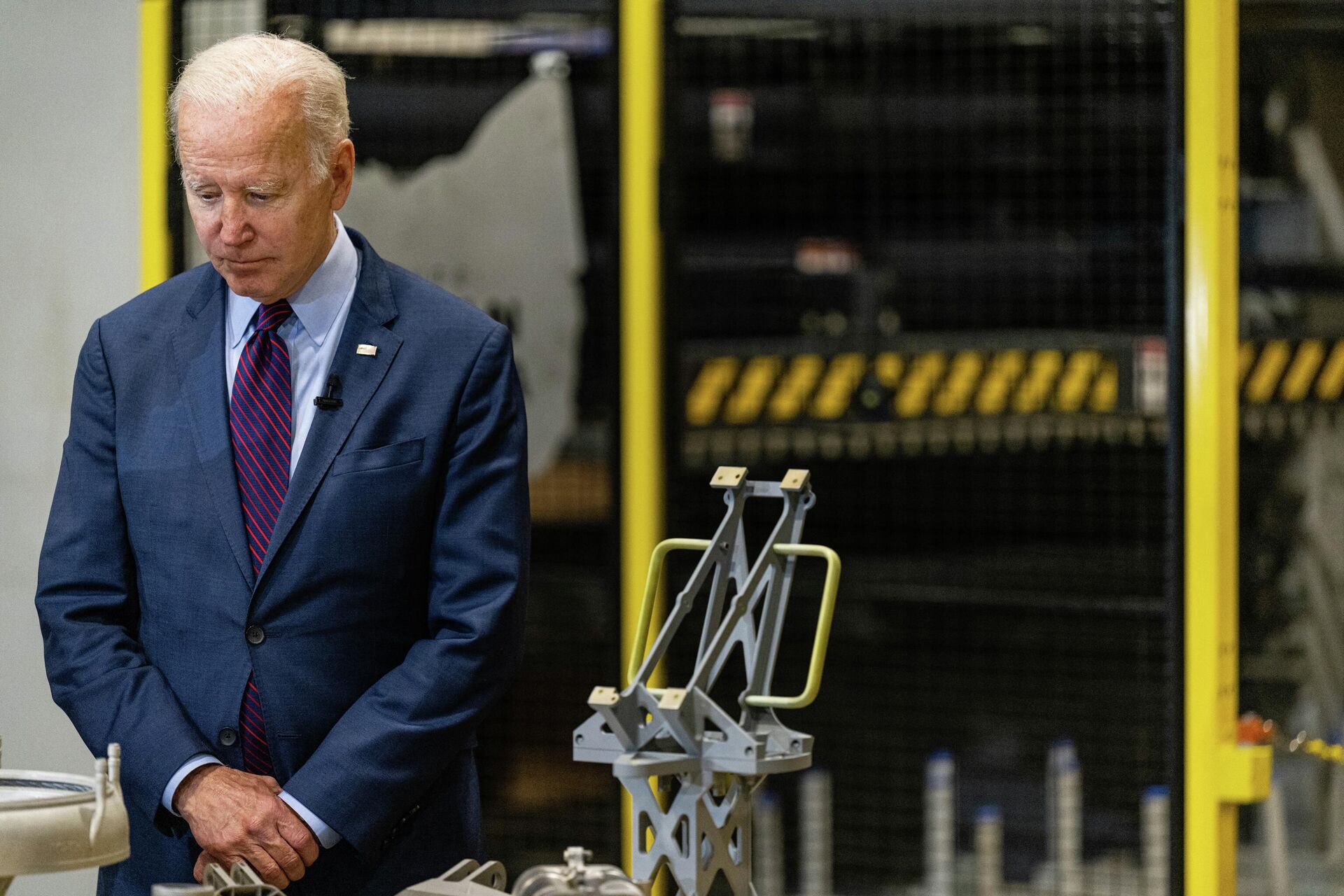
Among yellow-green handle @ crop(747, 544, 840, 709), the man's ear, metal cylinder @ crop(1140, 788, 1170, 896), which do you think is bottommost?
metal cylinder @ crop(1140, 788, 1170, 896)

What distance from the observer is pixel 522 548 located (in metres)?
1.89

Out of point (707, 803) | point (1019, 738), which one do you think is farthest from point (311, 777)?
point (1019, 738)

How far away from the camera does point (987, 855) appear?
3734 millimetres

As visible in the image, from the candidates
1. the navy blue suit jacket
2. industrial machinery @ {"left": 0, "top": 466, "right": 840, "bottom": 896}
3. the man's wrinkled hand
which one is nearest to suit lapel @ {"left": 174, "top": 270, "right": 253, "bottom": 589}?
the navy blue suit jacket

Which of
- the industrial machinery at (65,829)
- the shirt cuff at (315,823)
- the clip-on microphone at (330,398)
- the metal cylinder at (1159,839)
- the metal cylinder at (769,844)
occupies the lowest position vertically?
the metal cylinder at (769,844)

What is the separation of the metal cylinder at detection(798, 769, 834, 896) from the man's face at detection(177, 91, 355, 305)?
8.01 feet

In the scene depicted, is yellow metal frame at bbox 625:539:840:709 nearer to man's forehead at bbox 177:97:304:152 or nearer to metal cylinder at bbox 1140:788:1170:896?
man's forehead at bbox 177:97:304:152

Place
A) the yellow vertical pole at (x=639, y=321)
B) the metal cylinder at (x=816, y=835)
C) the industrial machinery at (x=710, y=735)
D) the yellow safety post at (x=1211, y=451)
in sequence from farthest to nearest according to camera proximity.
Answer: the metal cylinder at (x=816, y=835), the yellow vertical pole at (x=639, y=321), the yellow safety post at (x=1211, y=451), the industrial machinery at (x=710, y=735)

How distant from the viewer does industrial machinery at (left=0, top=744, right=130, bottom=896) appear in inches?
54.1

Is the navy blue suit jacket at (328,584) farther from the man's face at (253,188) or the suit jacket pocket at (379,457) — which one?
the man's face at (253,188)

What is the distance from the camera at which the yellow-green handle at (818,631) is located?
5.22 ft

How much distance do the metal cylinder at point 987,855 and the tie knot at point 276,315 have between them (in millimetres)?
2369

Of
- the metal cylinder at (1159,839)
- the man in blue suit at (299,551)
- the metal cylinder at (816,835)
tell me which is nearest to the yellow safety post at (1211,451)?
the metal cylinder at (1159,839)

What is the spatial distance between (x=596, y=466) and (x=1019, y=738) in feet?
5.29
